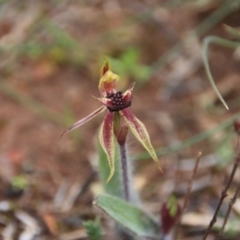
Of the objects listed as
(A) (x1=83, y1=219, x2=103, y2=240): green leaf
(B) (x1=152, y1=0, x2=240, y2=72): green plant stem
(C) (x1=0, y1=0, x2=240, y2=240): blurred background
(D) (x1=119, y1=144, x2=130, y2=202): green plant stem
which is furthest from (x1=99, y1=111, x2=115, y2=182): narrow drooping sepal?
(B) (x1=152, y1=0, x2=240, y2=72): green plant stem

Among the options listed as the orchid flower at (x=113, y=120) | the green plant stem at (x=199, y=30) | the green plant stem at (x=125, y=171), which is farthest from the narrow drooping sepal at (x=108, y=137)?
the green plant stem at (x=199, y=30)

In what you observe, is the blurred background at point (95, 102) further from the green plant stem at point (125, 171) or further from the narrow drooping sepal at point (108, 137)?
the narrow drooping sepal at point (108, 137)

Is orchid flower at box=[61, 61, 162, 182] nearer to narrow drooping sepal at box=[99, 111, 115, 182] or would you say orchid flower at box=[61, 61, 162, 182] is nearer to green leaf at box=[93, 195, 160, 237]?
narrow drooping sepal at box=[99, 111, 115, 182]

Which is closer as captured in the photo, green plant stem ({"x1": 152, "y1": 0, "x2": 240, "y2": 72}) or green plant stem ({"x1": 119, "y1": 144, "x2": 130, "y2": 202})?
green plant stem ({"x1": 119, "y1": 144, "x2": 130, "y2": 202})

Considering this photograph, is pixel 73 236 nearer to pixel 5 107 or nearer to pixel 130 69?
pixel 5 107

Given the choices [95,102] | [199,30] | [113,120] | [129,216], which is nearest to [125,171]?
[129,216]

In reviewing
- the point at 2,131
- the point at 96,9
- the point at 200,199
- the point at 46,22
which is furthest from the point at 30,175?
the point at 96,9
